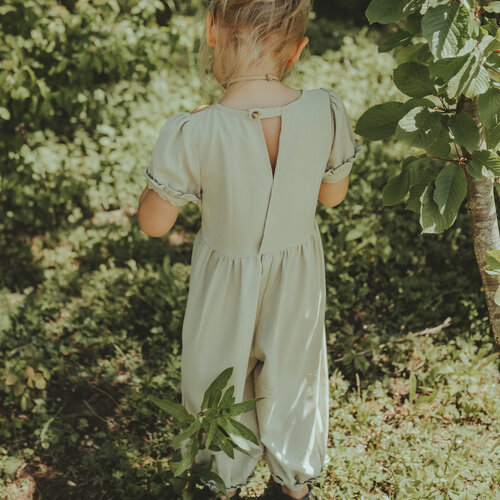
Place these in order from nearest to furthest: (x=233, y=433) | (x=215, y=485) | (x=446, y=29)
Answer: (x=446, y=29)
(x=233, y=433)
(x=215, y=485)

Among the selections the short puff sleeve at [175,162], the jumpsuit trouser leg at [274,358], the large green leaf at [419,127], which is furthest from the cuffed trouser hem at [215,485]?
the large green leaf at [419,127]

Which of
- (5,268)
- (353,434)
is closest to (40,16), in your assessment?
(5,268)

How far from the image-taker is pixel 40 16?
112 inches

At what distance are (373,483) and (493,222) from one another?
3.57ft

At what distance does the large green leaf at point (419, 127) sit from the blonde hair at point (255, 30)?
0.36 m

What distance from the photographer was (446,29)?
1244 millimetres

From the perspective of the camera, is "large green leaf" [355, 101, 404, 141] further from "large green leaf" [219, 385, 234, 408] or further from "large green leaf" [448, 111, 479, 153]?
"large green leaf" [219, 385, 234, 408]

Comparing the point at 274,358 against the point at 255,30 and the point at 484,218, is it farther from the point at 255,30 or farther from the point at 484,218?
the point at 255,30

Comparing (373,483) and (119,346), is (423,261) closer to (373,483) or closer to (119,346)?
(373,483)

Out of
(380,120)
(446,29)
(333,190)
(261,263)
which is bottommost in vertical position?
(261,263)

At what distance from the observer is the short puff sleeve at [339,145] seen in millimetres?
1564

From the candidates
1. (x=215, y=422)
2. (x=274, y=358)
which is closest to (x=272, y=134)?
(x=274, y=358)

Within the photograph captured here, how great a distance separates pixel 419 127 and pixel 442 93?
196 millimetres

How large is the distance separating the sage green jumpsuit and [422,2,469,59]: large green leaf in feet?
1.19
